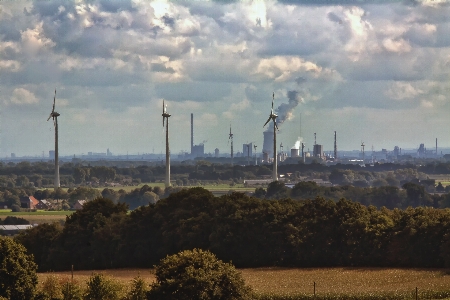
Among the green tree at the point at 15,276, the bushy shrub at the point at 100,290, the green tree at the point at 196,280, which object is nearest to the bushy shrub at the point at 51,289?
the green tree at the point at 15,276

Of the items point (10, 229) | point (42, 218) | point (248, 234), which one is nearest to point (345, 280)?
point (248, 234)

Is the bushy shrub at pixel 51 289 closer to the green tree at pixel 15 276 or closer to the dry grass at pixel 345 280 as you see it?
the green tree at pixel 15 276

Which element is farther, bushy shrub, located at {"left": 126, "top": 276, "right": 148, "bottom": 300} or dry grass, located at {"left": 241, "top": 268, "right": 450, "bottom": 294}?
dry grass, located at {"left": 241, "top": 268, "right": 450, "bottom": 294}

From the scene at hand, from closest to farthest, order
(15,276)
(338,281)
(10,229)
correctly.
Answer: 1. (15,276)
2. (338,281)
3. (10,229)

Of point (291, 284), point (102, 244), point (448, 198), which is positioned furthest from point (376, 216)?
point (448, 198)

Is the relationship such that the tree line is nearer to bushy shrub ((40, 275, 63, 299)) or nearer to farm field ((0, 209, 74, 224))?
bushy shrub ((40, 275, 63, 299))

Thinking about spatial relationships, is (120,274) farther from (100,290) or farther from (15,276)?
(15,276)

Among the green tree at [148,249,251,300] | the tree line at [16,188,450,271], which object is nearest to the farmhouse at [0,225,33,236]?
the tree line at [16,188,450,271]

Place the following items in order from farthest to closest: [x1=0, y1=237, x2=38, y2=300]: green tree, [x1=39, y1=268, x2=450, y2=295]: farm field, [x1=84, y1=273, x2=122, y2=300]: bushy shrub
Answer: [x1=39, y1=268, x2=450, y2=295]: farm field
[x1=84, y1=273, x2=122, y2=300]: bushy shrub
[x1=0, y1=237, x2=38, y2=300]: green tree
